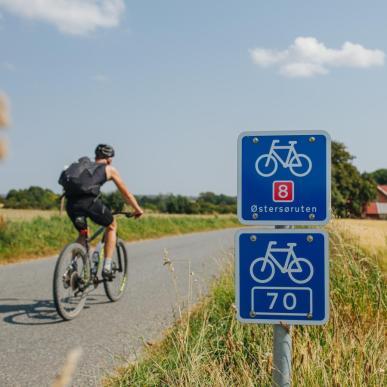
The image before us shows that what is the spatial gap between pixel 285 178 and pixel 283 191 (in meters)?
0.06

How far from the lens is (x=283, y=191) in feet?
8.24

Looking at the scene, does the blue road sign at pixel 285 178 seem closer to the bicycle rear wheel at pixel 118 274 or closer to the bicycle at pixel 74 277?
the bicycle at pixel 74 277

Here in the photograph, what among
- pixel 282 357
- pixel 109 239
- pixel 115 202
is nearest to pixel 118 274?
pixel 109 239

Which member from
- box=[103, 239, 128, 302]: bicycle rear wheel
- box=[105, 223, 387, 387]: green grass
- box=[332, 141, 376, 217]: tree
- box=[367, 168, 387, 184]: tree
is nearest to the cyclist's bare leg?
box=[103, 239, 128, 302]: bicycle rear wheel

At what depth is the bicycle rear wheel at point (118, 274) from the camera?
22.8 feet

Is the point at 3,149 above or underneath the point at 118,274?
above

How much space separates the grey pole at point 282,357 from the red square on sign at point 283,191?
0.14m

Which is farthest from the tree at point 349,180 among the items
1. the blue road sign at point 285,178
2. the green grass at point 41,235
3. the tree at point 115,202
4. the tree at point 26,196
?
the tree at point 26,196

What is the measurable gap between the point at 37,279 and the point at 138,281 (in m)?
1.60

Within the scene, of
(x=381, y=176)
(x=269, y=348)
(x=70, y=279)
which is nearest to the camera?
(x=269, y=348)

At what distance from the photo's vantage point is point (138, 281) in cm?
894

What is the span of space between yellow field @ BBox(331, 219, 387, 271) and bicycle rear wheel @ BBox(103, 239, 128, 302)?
2.84 metres

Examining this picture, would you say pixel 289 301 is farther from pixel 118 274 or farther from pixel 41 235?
pixel 41 235

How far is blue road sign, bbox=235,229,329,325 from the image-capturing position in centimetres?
247
